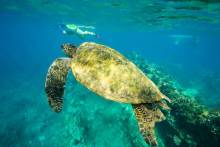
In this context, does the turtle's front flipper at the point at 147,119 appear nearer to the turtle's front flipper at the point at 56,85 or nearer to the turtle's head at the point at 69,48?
the turtle's front flipper at the point at 56,85

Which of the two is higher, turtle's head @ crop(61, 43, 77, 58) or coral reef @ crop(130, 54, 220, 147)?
turtle's head @ crop(61, 43, 77, 58)

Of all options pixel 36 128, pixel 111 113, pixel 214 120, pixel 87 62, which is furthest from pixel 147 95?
pixel 36 128

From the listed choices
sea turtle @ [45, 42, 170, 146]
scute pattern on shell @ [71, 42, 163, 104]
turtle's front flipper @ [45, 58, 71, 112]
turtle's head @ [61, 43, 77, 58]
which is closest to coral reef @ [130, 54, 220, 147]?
sea turtle @ [45, 42, 170, 146]

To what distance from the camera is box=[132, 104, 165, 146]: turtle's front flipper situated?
4.85 meters

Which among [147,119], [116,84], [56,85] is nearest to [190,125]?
[147,119]

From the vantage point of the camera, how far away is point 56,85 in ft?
19.1

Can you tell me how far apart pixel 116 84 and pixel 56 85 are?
1719mm

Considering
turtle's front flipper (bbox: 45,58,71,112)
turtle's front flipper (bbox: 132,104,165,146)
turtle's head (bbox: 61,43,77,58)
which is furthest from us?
turtle's head (bbox: 61,43,77,58)

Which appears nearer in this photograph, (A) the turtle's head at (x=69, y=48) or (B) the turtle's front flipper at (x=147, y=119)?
(B) the turtle's front flipper at (x=147, y=119)

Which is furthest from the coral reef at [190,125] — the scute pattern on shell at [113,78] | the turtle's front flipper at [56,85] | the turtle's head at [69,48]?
the turtle's front flipper at [56,85]

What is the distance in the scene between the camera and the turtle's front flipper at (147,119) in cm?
485

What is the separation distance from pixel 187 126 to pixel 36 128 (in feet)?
33.3

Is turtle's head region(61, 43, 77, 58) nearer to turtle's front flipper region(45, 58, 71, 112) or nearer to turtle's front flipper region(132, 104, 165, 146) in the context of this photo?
turtle's front flipper region(45, 58, 71, 112)

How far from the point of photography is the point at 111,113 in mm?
12141
